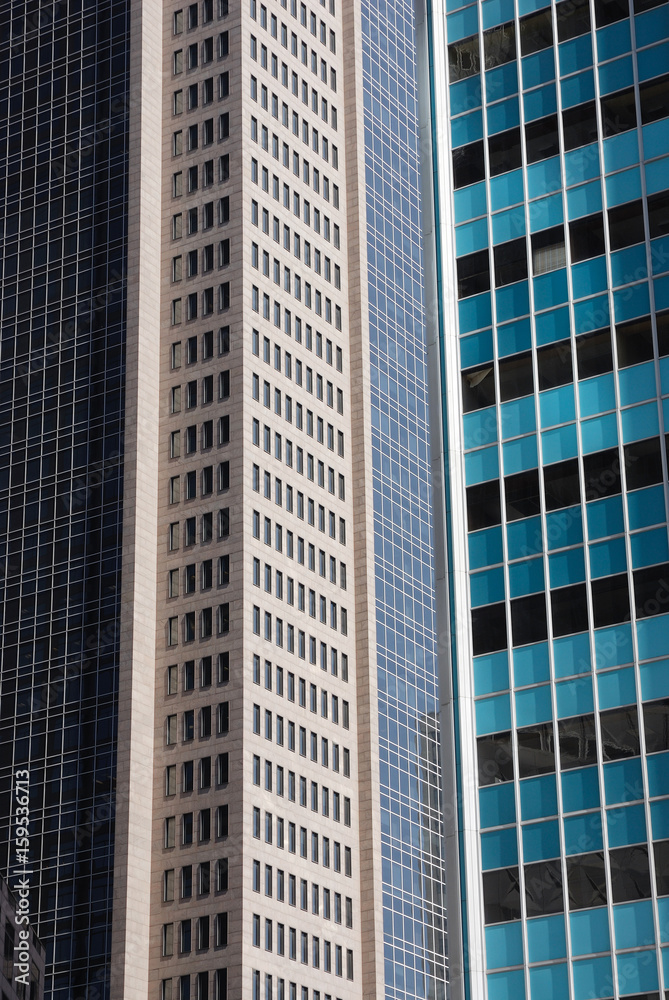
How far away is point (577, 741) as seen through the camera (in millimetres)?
47156

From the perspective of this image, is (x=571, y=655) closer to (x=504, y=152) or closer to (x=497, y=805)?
(x=497, y=805)

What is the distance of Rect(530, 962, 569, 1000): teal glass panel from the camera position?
44562 mm

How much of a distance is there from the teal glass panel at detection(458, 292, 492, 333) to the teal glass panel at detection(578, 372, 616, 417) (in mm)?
4557

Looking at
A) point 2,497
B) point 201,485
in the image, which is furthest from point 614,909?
point 2,497

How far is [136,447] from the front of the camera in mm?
132375

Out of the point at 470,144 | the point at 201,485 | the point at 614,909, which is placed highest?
the point at 201,485

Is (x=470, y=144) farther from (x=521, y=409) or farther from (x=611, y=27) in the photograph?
(x=521, y=409)

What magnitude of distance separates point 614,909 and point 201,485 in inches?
3543

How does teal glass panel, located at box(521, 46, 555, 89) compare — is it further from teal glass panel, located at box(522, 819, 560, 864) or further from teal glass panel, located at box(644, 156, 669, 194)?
teal glass panel, located at box(522, 819, 560, 864)

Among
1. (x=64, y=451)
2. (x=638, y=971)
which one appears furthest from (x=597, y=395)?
(x=64, y=451)

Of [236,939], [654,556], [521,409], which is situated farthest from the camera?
[236,939]

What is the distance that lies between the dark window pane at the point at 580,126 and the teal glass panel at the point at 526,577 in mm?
Answer: 13578

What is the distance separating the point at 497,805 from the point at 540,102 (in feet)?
74.2

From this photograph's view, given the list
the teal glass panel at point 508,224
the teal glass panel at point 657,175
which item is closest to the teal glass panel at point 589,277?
the teal glass panel at point 657,175
